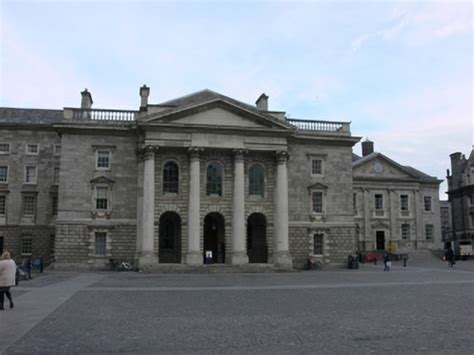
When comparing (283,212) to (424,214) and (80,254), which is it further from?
(424,214)

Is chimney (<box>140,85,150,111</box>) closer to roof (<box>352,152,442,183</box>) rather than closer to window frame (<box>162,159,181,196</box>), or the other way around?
window frame (<box>162,159,181,196</box>)

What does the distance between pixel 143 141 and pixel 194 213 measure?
6.74 m

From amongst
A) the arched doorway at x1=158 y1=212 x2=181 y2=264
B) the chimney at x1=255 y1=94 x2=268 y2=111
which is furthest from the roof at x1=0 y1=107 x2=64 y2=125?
the chimney at x1=255 y1=94 x2=268 y2=111

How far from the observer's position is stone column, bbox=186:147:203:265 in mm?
37562

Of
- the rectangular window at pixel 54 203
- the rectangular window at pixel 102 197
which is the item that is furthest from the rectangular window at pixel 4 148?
the rectangular window at pixel 102 197

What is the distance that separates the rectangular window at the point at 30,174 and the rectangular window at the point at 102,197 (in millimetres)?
11032

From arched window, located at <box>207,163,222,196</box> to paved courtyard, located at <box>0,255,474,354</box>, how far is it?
67.4ft

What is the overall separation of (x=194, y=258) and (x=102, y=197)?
8514mm

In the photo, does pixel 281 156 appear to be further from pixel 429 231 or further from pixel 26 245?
pixel 429 231

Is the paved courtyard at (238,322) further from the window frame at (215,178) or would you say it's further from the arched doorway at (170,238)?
the window frame at (215,178)

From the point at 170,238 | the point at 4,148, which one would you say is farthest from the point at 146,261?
the point at 4,148

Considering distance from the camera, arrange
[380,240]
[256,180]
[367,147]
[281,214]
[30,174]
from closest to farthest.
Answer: [281,214] < [256,180] < [30,174] < [380,240] < [367,147]

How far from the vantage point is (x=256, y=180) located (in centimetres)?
4109

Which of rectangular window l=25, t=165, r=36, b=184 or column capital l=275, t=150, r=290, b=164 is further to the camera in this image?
rectangular window l=25, t=165, r=36, b=184
